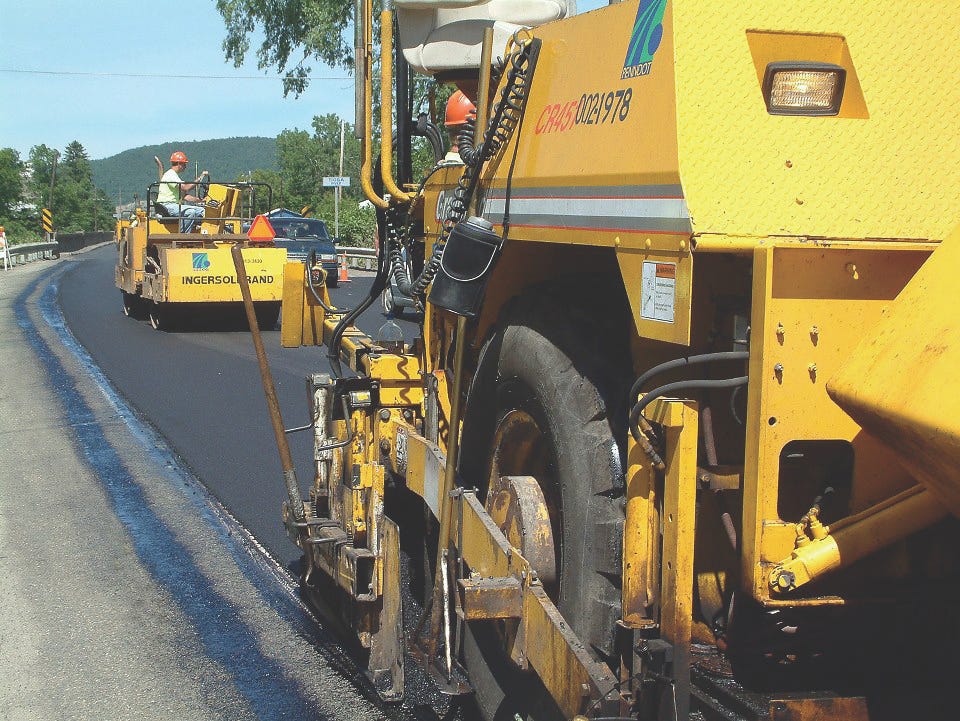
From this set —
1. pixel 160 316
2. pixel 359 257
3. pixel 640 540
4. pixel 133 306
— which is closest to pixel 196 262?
pixel 160 316

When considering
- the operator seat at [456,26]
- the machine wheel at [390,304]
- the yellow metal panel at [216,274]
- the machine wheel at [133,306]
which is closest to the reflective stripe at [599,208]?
the operator seat at [456,26]

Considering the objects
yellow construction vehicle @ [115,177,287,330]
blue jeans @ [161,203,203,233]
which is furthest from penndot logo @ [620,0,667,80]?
blue jeans @ [161,203,203,233]

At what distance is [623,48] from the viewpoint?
262cm

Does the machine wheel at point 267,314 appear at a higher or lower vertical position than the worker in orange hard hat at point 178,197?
lower

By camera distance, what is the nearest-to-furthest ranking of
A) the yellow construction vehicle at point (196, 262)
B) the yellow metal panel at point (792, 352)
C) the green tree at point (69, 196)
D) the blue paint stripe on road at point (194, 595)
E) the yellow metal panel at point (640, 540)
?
the yellow metal panel at point (792, 352) < the yellow metal panel at point (640, 540) < the blue paint stripe on road at point (194, 595) < the yellow construction vehicle at point (196, 262) < the green tree at point (69, 196)

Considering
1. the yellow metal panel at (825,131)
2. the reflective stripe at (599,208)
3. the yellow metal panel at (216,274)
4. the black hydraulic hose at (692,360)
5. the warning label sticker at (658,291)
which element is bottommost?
the yellow metal panel at (216,274)

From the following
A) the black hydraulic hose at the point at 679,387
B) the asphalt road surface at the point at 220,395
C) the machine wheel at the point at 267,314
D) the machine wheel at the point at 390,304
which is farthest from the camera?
the machine wheel at the point at 267,314

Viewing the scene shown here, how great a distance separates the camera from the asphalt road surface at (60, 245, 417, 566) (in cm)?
733

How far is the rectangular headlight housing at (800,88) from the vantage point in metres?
2.32

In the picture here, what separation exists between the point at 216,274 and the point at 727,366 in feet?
49.1

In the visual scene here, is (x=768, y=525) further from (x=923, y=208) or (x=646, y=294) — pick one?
(x=923, y=208)

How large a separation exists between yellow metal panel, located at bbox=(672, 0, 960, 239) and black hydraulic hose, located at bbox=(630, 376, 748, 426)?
292mm

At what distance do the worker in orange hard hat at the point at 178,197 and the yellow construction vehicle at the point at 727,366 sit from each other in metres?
16.7

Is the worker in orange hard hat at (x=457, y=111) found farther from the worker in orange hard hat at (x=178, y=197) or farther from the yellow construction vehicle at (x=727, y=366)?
the worker in orange hard hat at (x=178, y=197)
